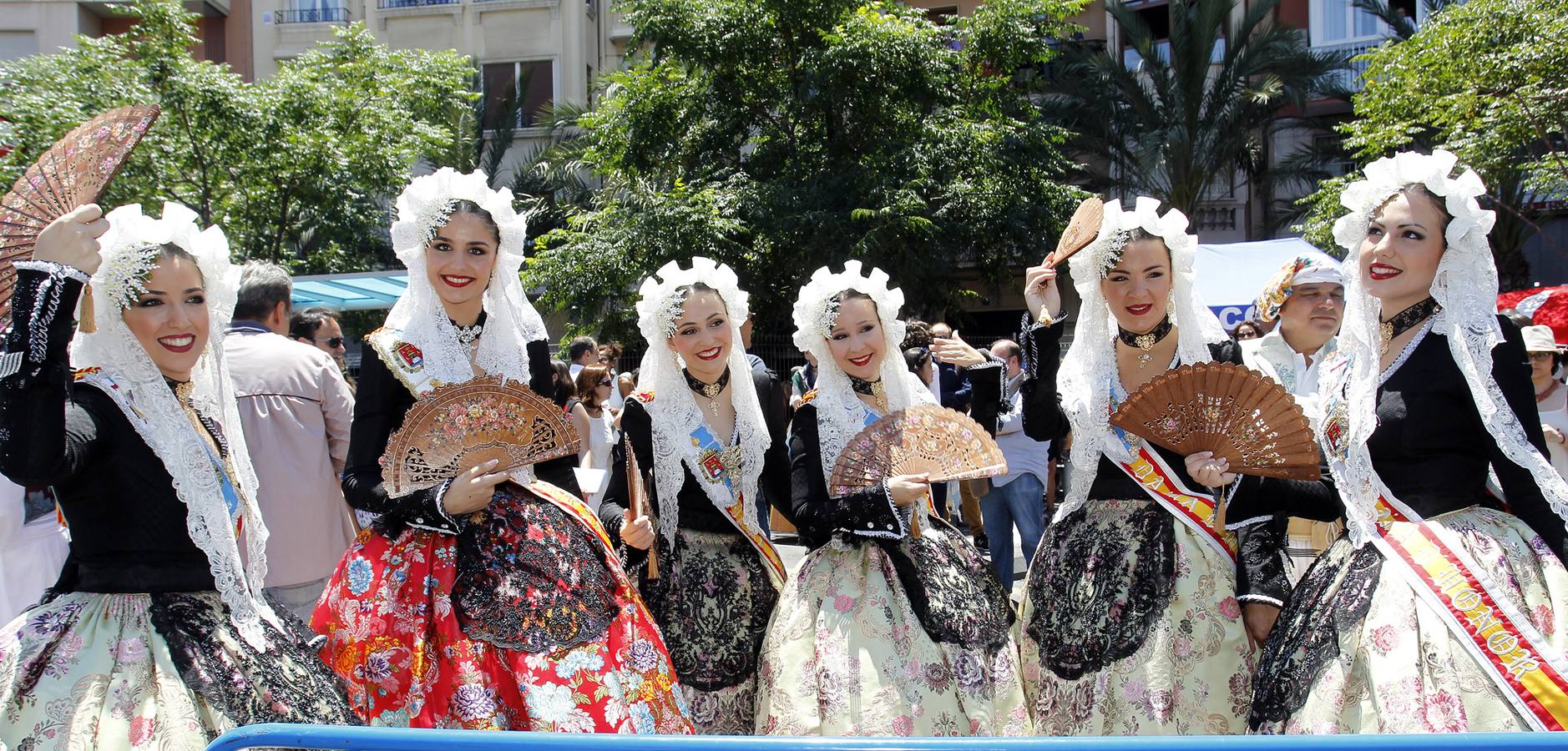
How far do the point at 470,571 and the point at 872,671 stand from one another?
3.91 feet

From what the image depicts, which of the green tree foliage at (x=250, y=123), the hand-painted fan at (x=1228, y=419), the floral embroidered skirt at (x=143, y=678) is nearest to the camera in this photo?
the floral embroidered skirt at (x=143, y=678)

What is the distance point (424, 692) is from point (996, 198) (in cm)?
1464

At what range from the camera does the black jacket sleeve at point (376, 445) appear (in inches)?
130

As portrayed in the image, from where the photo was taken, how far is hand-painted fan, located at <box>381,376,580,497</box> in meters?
3.25

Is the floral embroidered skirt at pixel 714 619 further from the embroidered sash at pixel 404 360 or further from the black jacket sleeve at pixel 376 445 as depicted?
the embroidered sash at pixel 404 360

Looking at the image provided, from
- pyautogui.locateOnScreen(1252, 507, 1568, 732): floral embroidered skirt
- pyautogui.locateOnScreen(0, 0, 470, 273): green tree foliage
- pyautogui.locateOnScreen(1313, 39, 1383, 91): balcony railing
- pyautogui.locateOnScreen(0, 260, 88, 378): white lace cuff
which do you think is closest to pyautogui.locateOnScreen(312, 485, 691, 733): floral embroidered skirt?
pyautogui.locateOnScreen(0, 260, 88, 378): white lace cuff

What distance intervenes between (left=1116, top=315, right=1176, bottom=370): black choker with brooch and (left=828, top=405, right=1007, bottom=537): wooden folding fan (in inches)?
20.5

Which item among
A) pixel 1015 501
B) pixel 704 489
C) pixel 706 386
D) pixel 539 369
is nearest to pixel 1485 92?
pixel 1015 501

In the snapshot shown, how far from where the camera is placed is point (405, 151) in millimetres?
16297

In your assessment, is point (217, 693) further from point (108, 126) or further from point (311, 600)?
point (311, 600)

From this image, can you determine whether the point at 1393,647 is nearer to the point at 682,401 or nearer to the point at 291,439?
the point at 682,401

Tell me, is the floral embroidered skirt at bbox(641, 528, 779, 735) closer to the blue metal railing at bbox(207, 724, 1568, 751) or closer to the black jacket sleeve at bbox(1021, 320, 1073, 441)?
the black jacket sleeve at bbox(1021, 320, 1073, 441)

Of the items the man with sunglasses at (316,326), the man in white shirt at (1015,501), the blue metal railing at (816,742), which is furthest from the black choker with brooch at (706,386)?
the man in white shirt at (1015,501)

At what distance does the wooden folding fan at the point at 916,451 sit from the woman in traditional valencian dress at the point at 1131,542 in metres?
0.22
